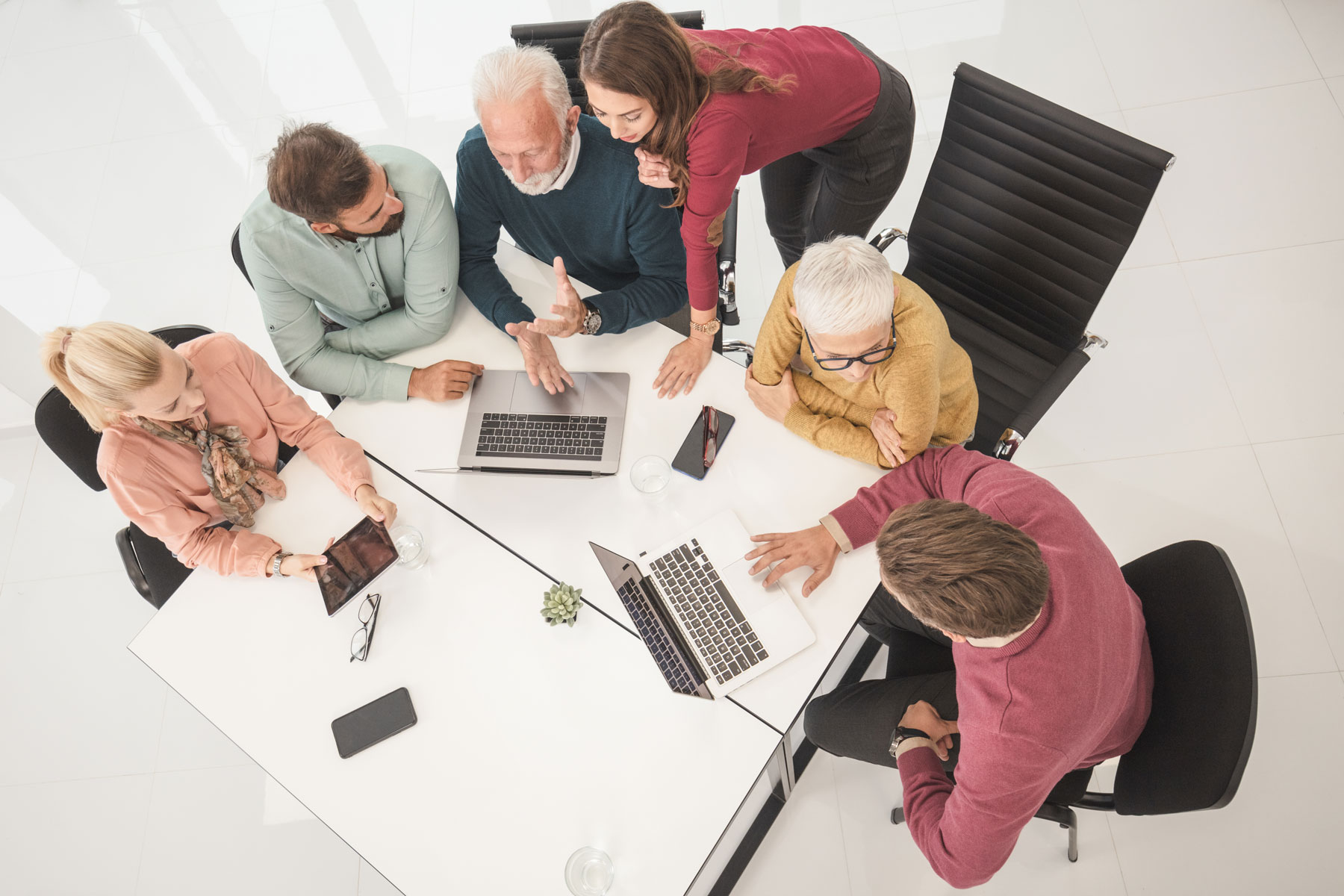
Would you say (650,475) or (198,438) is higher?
(198,438)

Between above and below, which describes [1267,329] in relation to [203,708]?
below

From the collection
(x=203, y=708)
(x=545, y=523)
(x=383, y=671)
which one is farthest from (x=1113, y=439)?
(x=203, y=708)

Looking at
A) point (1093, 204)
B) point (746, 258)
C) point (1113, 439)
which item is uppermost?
point (1093, 204)

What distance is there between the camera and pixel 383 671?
5.93 ft

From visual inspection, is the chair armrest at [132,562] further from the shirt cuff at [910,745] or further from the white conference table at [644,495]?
the shirt cuff at [910,745]

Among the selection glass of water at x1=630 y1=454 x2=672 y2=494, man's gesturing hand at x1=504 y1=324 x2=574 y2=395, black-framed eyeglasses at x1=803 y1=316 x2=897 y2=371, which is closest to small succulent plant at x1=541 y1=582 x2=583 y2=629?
glass of water at x1=630 y1=454 x2=672 y2=494

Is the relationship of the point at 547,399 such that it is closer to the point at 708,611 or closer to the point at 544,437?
the point at 544,437

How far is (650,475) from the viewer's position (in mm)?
1927

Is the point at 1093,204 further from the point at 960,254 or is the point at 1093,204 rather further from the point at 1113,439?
the point at 1113,439

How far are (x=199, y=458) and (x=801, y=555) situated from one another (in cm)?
152

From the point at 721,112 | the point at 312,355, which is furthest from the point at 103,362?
the point at 721,112

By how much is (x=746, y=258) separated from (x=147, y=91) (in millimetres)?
3321

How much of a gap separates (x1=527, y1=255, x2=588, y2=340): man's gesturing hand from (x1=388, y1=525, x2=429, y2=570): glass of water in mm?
605

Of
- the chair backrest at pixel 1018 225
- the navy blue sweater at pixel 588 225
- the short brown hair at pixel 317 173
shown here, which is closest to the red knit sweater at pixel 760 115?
the navy blue sweater at pixel 588 225
